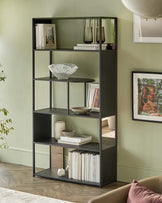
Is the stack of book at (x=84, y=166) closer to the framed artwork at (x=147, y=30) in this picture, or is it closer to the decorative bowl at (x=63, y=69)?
the decorative bowl at (x=63, y=69)

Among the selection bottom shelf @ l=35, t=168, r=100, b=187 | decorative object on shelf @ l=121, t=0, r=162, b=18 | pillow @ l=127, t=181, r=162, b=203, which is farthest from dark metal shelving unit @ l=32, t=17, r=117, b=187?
decorative object on shelf @ l=121, t=0, r=162, b=18

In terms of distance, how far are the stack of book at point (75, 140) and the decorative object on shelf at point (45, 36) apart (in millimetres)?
1078

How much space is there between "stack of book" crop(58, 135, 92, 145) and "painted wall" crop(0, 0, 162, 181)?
0.15 meters

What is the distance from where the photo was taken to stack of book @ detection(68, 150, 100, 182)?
451cm

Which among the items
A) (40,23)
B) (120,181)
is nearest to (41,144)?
(120,181)

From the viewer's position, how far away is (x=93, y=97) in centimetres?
460

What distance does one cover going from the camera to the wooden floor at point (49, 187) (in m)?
4.19

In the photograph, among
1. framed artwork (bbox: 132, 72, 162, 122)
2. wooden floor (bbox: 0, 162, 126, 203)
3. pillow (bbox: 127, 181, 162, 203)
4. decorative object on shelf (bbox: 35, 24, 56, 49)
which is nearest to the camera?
pillow (bbox: 127, 181, 162, 203)

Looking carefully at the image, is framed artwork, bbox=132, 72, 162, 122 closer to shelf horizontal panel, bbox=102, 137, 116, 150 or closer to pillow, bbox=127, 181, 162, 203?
shelf horizontal panel, bbox=102, 137, 116, 150

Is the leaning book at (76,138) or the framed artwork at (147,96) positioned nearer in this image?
the framed artwork at (147,96)

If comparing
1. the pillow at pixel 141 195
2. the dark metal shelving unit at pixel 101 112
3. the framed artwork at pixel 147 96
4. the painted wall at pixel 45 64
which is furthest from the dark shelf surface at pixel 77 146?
the pillow at pixel 141 195

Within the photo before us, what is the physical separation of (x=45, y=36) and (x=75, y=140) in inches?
49.0

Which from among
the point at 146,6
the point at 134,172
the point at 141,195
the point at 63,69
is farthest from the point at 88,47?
the point at 146,6

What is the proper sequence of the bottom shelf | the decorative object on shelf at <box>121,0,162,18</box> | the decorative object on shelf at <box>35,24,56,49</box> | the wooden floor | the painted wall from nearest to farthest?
the decorative object on shelf at <box>121,0,162,18</box>, the wooden floor, the painted wall, the bottom shelf, the decorative object on shelf at <box>35,24,56,49</box>
